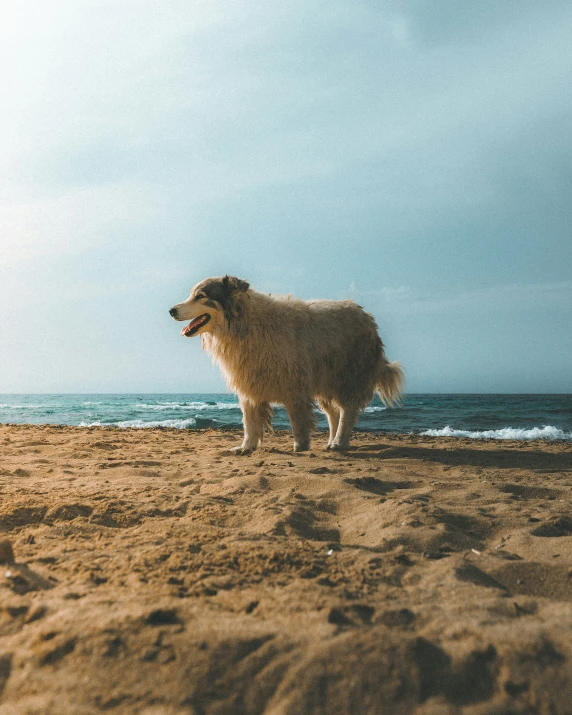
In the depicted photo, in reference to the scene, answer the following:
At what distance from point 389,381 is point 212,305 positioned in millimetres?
2995

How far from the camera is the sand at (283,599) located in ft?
4.93

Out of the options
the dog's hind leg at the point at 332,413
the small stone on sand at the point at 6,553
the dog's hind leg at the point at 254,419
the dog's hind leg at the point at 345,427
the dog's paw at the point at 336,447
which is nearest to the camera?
the small stone on sand at the point at 6,553

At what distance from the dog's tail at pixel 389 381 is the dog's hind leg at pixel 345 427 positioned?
0.78 metres

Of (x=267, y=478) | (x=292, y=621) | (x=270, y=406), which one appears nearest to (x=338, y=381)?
(x=270, y=406)

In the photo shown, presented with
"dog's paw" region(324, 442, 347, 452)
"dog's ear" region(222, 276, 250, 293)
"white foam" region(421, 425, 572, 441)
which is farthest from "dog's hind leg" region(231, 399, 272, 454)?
"white foam" region(421, 425, 572, 441)

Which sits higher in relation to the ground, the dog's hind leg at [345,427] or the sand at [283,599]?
the dog's hind leg at [345,427]

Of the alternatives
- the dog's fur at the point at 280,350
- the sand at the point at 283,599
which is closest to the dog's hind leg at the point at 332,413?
the dog's fur at the point at 280,350

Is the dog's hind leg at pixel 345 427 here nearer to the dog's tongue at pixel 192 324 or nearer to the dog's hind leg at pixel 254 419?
the dog's hind leg at pixel 254 419

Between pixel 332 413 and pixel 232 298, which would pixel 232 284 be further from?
pixel 332 413

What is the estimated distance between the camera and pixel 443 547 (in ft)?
8.73

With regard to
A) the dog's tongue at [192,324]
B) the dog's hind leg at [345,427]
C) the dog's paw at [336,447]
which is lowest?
the dog's paw at [336,447]

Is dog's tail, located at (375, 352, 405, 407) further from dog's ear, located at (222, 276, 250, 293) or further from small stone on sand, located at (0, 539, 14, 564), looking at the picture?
small stone on sand, located at (0, 539, 14, 564)

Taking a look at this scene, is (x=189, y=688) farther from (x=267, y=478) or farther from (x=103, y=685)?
(x=267, y=478)

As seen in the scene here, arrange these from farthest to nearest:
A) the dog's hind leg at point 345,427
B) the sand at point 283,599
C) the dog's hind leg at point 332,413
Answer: the dog's hind leg at point 332,413, the dog's hind leg at point 345,427, the sand at point 283,599
